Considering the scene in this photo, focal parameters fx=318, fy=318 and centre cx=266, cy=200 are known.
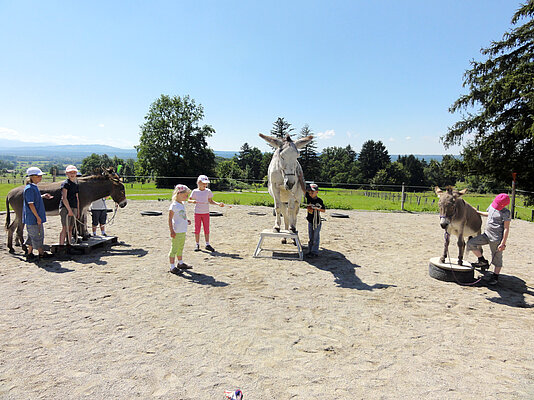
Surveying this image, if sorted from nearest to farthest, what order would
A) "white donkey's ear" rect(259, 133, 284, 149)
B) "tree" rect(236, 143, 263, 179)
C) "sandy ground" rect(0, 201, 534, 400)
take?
1. "sandy ground" rect(0, 201, 534, 400)
2. "white donkey's ear" rect(259, 133, 284, 149)
3. "tree" rect(236, 143, 263, 179)

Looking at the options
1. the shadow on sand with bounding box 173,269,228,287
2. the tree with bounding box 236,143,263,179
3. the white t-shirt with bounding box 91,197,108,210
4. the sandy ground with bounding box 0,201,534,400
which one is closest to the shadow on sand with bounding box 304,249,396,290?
the sandy ground with bounding box 0,201,534,400

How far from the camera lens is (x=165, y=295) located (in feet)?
17.1

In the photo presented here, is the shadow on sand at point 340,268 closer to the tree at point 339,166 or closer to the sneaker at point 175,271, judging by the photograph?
the sneaker at point 175,271

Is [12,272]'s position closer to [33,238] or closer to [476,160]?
[33,238]

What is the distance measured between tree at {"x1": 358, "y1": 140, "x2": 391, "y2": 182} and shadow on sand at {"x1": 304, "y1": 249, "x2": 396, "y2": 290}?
73.0 meters

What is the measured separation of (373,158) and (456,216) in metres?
75.7

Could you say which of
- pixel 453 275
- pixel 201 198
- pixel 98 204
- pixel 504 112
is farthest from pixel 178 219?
pixel 504 112

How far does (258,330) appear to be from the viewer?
4.11 metres

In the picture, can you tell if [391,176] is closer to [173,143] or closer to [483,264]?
[173,143]

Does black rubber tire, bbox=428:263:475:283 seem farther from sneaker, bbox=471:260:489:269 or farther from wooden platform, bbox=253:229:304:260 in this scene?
wooden platform, bbox=253:229:304:260

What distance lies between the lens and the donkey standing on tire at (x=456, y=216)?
18.3 ft

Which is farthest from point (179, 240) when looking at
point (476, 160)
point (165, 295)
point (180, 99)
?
point (180, 99)

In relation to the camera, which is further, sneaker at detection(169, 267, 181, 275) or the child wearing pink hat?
sneaker at detection(169, 267, 181, 275)

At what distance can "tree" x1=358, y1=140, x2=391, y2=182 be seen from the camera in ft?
254
